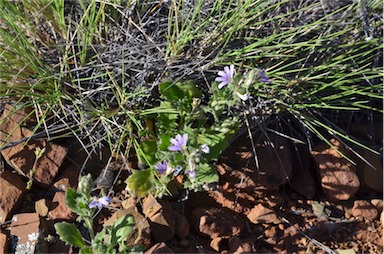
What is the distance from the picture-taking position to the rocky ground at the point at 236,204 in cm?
180

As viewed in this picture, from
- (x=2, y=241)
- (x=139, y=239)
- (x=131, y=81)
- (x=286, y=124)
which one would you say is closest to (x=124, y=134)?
(x=131, y=81)

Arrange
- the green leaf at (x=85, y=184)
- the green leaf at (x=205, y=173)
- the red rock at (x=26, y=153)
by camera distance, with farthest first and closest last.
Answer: the red rock at (x=26, y=153) → the green leaf at (x=205, y=173) → the green leaf at (x=85, y=184)

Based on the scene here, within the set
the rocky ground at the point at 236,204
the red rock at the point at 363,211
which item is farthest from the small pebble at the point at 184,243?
the red rock at the point at 363,211

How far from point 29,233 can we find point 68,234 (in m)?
0.21

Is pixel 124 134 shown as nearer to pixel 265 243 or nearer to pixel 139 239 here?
pixel 139 239

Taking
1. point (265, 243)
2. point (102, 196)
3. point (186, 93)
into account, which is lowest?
point (265, 243)

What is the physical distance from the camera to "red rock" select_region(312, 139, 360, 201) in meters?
2.07

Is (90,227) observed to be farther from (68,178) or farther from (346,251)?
(346,251)

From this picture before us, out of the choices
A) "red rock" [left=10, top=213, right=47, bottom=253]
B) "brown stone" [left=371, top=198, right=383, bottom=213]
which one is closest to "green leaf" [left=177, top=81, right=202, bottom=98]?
"red rock" [left=10, top=213, right=47, bottom=253]

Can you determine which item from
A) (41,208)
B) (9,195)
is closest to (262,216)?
(41,208)

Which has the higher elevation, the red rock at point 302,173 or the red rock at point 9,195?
the red rock at point 9,195

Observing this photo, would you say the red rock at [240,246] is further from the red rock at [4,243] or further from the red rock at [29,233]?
the red rock at [4,243]

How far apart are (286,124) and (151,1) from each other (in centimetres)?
68

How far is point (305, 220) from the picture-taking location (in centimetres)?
202
